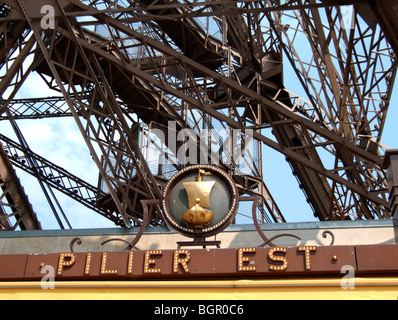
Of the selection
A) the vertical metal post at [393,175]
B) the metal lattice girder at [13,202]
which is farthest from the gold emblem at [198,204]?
the metal lattice girder at [13,202]

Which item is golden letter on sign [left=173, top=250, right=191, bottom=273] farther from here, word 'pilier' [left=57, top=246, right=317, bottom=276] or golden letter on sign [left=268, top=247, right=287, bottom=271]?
golden letter on sign [left=268, top=247, right=287, bottom=271]

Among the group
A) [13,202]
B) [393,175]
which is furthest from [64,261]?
[13,202]

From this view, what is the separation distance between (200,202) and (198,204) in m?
0.05

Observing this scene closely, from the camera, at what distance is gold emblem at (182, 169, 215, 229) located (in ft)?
37.9

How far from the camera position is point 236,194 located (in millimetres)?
11711

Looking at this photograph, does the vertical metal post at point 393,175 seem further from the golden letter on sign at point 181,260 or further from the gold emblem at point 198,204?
the golden letter on sign at point 181,260

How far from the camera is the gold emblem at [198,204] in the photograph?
37.9 feet

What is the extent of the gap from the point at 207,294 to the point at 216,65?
17685 mm

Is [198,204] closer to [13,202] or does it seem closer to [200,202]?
[200,202]

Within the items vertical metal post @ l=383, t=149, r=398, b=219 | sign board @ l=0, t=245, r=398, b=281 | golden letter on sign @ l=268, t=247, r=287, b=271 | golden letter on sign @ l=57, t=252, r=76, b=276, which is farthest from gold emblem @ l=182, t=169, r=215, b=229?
vertical metal post @ l=383, t=149, r=398, b=219

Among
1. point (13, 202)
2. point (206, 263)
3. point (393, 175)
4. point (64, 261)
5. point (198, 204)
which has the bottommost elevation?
point (206, 263)

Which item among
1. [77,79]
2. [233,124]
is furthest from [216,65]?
[233,124]

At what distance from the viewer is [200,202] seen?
11680 millimetres

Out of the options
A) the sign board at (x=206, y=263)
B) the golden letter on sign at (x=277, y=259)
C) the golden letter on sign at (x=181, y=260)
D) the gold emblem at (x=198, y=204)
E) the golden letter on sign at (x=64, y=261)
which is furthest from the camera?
the gold emblem at (x=198, y=204)
